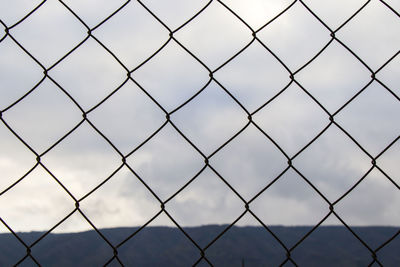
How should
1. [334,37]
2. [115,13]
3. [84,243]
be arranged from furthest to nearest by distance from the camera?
[84,243], [334,37], [115,13]

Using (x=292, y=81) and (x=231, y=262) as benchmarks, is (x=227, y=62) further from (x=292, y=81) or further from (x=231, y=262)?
(x=231, y=262)

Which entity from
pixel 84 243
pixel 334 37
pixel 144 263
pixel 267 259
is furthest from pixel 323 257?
pixel 334 37

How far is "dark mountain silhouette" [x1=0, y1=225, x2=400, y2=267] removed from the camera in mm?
73438

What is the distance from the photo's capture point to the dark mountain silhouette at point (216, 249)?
7344 centimetres

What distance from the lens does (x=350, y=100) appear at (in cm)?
142

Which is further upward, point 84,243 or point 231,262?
point 84,243

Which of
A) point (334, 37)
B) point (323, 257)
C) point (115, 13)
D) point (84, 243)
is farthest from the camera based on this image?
point (84, 243)

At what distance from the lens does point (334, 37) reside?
4.84 feet

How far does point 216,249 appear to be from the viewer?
7925 centimetres

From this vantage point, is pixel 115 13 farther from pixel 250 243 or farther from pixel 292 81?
pixel 250 243

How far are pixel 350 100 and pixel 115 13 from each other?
0.62 m

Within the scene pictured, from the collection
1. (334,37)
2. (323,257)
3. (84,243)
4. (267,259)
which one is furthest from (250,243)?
(334,37)

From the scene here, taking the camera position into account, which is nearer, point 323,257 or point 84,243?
point 323,257

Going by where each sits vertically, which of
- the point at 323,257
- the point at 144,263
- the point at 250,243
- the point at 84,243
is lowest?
the point at 323,257
